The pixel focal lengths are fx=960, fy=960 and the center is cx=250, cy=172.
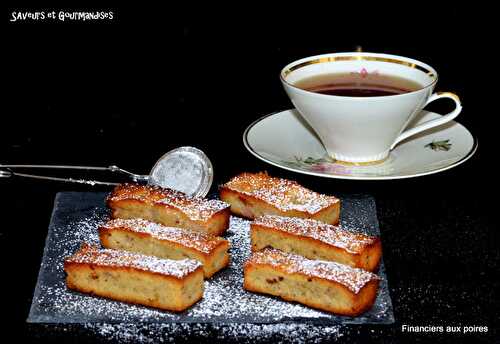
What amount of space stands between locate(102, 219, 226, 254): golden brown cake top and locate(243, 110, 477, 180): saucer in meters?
0.48

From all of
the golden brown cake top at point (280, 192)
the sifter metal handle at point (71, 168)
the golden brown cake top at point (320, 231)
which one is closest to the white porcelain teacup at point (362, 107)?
the golden brown cake top at point (280, 192)

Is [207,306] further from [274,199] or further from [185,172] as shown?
[185,172]

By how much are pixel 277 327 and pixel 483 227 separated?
0.78 meters

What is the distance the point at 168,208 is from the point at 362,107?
0.63 m

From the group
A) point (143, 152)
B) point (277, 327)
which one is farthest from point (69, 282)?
point (143, 152)

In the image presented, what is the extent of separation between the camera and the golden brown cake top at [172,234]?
7.86ft

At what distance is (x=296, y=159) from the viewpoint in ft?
9.59

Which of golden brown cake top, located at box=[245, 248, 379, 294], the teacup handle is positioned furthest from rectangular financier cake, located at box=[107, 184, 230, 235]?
the teacup handle

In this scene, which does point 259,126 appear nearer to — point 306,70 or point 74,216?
point 306,70

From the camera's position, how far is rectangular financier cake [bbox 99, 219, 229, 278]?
2.38 metres

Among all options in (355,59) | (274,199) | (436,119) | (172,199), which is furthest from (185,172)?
(436,119)

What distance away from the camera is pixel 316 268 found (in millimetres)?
2273

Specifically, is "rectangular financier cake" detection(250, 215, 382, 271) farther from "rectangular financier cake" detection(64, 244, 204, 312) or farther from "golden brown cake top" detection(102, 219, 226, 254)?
"rectangular financier cake" detection(64, 244, 204, 312)

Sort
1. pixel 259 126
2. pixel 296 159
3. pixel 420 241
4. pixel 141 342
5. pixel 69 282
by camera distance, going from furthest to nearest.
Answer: pixel 259 126
pixel 296 159
pixel 420 241
pixel 69 282
pixel 141 342
